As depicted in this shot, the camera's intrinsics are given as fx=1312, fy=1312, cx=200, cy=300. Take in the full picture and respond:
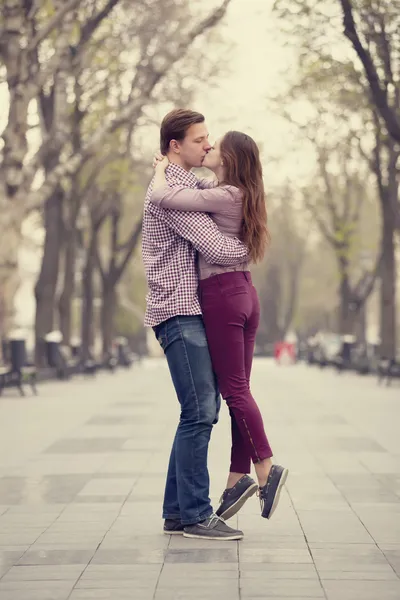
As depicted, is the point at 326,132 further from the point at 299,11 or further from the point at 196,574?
the point at 196,574

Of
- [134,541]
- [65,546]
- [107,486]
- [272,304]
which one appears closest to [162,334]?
[134,541]

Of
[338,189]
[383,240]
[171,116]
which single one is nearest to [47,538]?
[171,116]

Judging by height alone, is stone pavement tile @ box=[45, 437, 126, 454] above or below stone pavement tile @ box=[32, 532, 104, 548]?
below

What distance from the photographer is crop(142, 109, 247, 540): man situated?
21.0 feet

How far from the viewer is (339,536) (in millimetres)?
6555

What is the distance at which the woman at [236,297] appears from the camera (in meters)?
6.42

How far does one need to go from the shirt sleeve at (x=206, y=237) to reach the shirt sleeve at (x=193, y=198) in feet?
0.15

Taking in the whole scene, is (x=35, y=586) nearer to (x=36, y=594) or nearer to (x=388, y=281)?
(x=36, y=594)

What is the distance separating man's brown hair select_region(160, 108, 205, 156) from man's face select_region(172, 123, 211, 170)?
22 mm

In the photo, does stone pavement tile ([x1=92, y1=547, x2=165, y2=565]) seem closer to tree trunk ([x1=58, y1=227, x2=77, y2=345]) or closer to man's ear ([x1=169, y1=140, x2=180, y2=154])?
man's ear ([x1=169, y1=140, x2=180, y2=154])

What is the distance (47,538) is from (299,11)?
15.7m

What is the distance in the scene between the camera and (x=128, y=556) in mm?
5992

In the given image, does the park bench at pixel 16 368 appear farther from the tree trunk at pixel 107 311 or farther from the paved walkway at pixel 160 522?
the tree trunk at pixel 107 311

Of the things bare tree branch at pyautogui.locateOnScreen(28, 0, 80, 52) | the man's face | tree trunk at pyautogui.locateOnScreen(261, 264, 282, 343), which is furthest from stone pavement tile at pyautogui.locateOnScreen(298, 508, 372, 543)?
tree trunk at pyautogui.locateOnScreen(261, 264, 282, 343)
